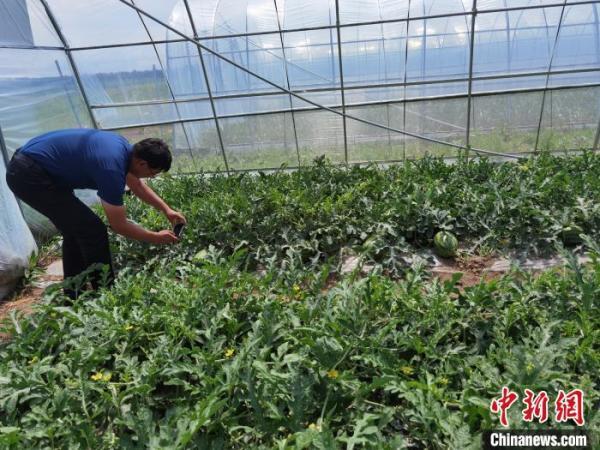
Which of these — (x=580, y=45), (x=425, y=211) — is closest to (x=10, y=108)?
(x=425, y=211)

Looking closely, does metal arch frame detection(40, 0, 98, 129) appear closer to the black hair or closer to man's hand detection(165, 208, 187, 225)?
man's hand detection(165, 208, 187, 225)

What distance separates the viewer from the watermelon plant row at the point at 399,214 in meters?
4.18

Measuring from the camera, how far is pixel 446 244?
4.14 meters

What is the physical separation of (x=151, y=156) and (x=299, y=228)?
1761 millimetres

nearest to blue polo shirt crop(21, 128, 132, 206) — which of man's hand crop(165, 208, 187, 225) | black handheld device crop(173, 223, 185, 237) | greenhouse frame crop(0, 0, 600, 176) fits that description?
man's hand crop(165, 208, 187, 225)

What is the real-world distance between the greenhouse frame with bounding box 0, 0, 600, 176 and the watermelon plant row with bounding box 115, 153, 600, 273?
62.3 inches

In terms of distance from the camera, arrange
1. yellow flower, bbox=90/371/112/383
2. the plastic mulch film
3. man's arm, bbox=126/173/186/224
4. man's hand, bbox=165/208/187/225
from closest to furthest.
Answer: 1. yellow flower, bbox=90/371/112/383
2. man's arm, bbox=126/173/186/224
3. man's hand, bbox=165/208/187/225
4. the plastic mulch film

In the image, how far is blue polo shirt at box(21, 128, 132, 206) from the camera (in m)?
3.22

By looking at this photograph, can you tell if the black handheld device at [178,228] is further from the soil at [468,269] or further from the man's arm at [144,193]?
the soil at [468,269]

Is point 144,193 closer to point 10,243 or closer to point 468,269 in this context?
point 10,243

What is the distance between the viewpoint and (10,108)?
18.2 feet

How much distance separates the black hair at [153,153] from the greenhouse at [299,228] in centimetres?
1

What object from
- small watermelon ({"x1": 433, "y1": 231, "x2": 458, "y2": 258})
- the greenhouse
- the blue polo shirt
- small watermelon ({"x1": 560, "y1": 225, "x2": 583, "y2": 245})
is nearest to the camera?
the greenhouse

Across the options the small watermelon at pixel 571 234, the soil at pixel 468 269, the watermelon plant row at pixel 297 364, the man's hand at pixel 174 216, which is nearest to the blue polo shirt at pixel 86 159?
the man's hand at pixel 174 216
